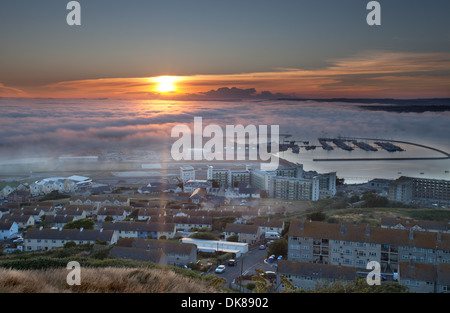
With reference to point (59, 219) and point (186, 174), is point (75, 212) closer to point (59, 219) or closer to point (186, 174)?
point (59, 219)

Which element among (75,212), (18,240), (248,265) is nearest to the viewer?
(248,265)

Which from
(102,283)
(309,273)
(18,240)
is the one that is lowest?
(18,240)

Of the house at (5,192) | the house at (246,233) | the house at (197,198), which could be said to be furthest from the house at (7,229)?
the house at (5,192)

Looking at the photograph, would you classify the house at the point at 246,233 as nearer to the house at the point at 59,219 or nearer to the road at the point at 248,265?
the road at the point at 248,265

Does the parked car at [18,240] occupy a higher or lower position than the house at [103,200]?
lower

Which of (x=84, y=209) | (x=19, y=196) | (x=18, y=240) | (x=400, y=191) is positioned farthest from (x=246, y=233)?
(x=19, y=196)

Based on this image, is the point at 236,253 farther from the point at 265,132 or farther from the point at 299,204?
the point at 265,132
